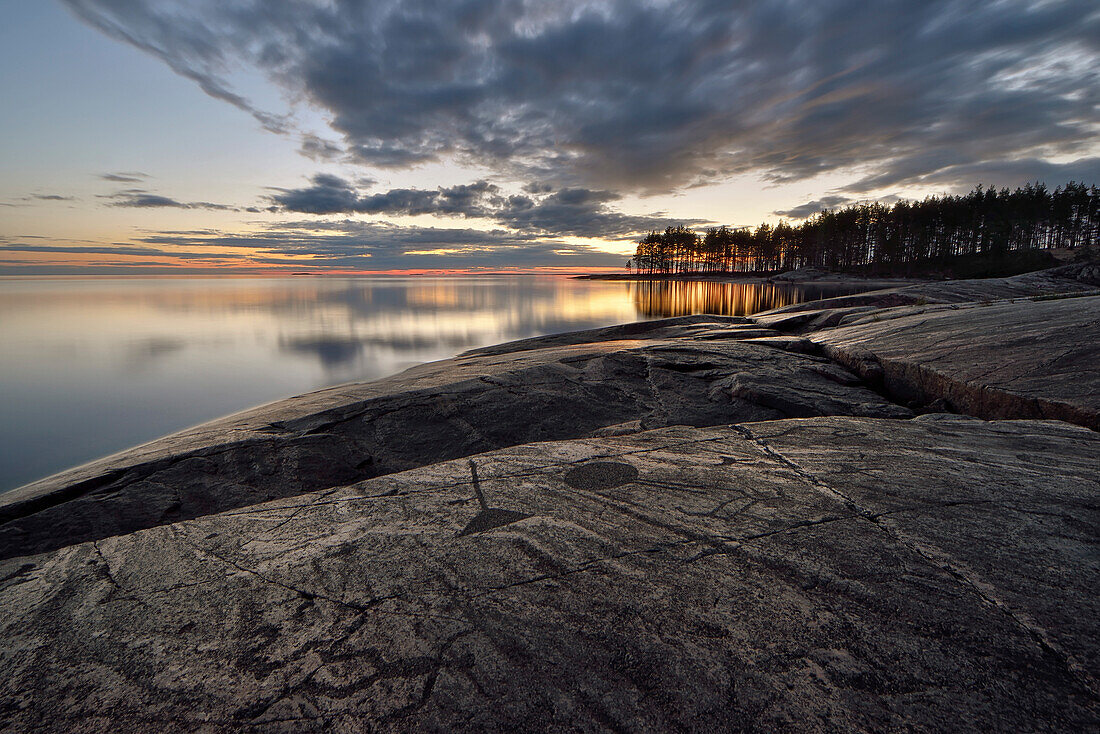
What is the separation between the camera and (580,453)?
4.20 meters

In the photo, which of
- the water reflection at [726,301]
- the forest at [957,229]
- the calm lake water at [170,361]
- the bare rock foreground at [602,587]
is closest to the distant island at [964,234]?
the forest at [957,229]

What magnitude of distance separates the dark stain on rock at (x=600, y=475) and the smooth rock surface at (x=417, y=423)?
1.73 metres

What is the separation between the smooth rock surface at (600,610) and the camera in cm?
166

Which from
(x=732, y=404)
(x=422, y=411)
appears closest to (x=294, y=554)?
(x=422, y=411)

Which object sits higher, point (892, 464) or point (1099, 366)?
point (1099, 366)

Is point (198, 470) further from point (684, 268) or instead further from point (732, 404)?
point (684, 268)

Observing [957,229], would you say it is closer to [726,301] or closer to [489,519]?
[726,301]

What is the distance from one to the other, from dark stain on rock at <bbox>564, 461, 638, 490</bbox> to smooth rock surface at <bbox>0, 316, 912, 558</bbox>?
1.73 m

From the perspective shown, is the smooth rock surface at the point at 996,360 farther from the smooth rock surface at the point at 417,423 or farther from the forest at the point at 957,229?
the forest at the point at 957,229

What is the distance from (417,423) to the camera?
6121 mm

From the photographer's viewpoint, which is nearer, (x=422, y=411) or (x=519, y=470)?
(x=519, y=470)

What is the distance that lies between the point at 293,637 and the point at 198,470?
3969 mm

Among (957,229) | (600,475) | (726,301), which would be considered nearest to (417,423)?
(600,475)

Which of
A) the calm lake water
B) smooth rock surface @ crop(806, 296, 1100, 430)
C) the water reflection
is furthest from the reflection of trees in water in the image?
smooth rock surface @ crop(806, 296, 1100, 430)
